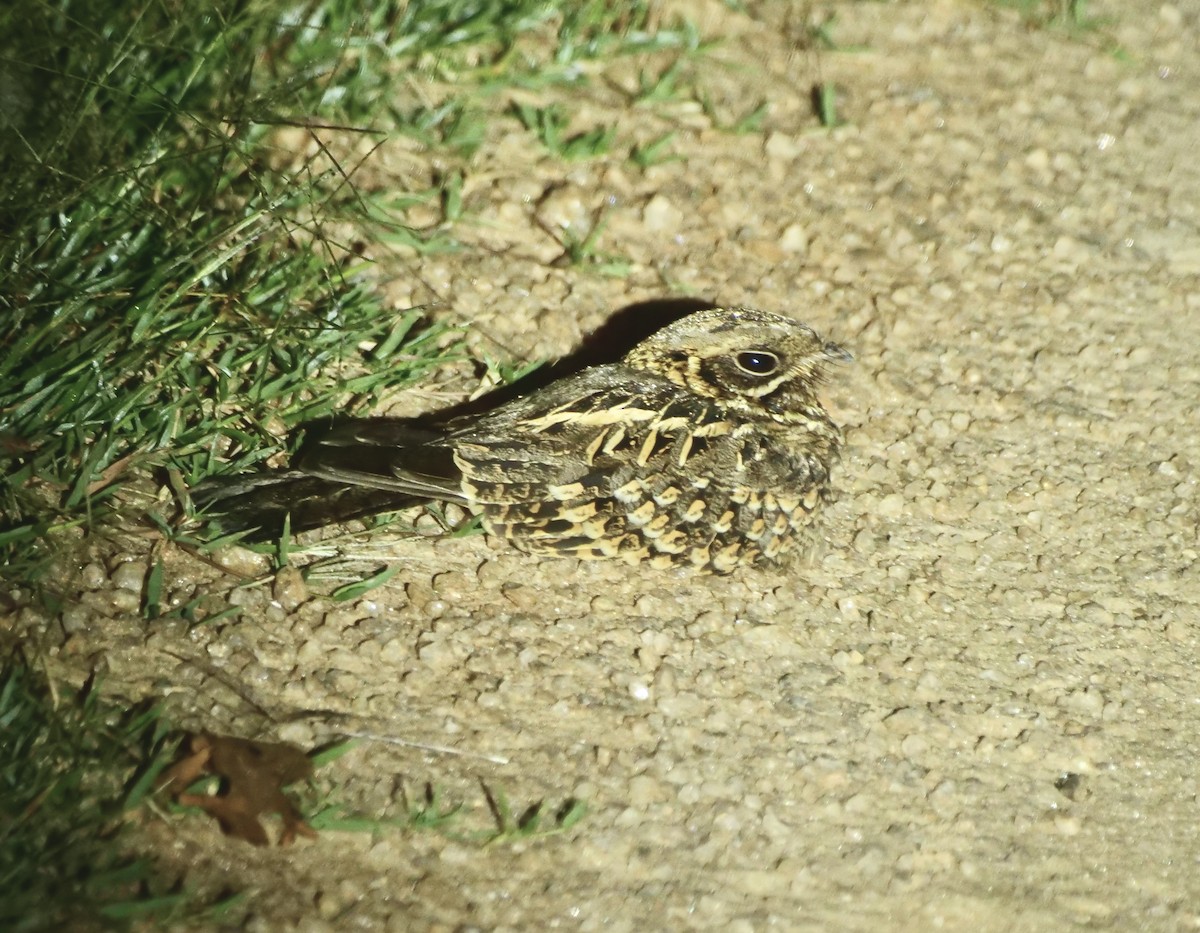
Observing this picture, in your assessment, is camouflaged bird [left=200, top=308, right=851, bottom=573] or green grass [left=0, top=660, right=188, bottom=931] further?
camouflaged bird [left=200, top=308, right=851, bottom=573]

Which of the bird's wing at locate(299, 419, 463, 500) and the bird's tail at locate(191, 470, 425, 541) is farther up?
the bird's wing at locate(299, 419, 463, 500)

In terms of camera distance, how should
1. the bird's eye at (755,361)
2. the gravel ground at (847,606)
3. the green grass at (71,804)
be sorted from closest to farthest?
the green grass at (71,804) < the gravel ground at (847,606) < the bird's eye at (755,361)

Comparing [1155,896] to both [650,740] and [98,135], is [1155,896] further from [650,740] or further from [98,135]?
[98,135]

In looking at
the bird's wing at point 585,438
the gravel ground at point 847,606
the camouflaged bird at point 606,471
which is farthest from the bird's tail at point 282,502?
the bird's wing at point 585,438

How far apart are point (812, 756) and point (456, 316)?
5.23ft

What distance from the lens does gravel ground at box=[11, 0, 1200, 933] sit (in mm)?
2570

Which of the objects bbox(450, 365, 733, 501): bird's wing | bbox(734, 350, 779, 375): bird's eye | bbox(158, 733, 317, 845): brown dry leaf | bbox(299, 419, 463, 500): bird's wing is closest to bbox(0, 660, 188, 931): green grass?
bbox(158, 733, 317, 845): brown dry leaf

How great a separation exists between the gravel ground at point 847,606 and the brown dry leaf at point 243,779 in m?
0.05

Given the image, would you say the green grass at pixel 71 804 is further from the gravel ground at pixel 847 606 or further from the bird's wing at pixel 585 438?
the bird's wing at pixel 585 438

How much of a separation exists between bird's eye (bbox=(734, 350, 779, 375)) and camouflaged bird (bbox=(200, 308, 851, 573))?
0.01 metres

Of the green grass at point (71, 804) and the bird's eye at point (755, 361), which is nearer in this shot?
the green grass at point (71, 804)

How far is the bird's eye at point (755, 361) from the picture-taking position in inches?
127

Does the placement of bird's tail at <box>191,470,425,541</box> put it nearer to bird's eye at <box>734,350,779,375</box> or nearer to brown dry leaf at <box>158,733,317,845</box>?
brown dry leaf at <box>158,733,317,845</box>

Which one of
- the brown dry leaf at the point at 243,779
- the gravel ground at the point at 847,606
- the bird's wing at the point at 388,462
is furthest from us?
the bird's wing at the point at 388,462
